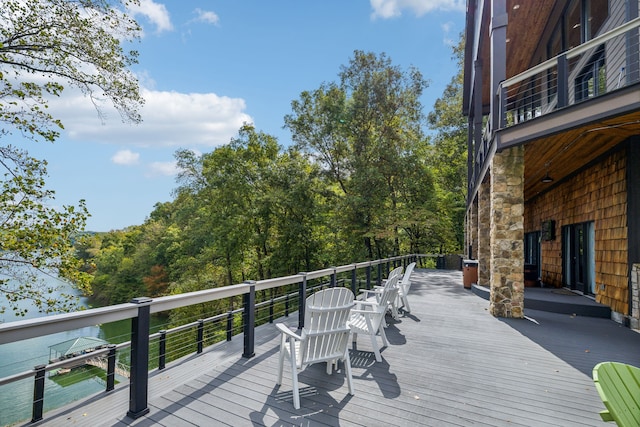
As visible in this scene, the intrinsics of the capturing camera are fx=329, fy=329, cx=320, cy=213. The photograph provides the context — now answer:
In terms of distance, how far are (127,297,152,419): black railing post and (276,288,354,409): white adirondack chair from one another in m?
1.07

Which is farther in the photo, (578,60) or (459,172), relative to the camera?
(459,172)

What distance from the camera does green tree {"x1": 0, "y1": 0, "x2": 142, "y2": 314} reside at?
617 cm

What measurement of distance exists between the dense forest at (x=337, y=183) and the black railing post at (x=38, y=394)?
537 inches

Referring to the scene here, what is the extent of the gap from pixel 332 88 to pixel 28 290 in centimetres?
1503

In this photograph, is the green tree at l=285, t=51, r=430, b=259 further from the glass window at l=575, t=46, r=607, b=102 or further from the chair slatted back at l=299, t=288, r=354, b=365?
the chair slatted back at l=299, t=288, r=354, b=365

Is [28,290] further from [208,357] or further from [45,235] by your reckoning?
[208,357]

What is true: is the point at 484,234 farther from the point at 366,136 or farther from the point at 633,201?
the point at 366,136

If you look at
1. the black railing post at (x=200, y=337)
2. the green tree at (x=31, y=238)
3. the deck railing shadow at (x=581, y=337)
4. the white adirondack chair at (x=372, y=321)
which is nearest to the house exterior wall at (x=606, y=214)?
the deck railing shadow at (x=581, y=337)

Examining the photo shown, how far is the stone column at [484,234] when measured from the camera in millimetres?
7926

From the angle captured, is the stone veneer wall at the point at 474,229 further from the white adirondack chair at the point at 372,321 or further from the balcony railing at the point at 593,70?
the white adirondack chair at the point at 372,321

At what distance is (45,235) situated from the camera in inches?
253

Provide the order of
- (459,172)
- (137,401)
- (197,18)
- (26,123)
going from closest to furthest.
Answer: (137,401)
(26,123)
(197,18)
(459,172)

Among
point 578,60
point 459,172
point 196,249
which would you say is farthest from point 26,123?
point 459,172

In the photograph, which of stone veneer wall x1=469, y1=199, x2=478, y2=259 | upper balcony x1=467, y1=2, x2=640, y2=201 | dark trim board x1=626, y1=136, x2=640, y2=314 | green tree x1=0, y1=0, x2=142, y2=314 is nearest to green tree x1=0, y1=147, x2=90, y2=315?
green tree x1=0, y1=0, x2=142, y2=314
